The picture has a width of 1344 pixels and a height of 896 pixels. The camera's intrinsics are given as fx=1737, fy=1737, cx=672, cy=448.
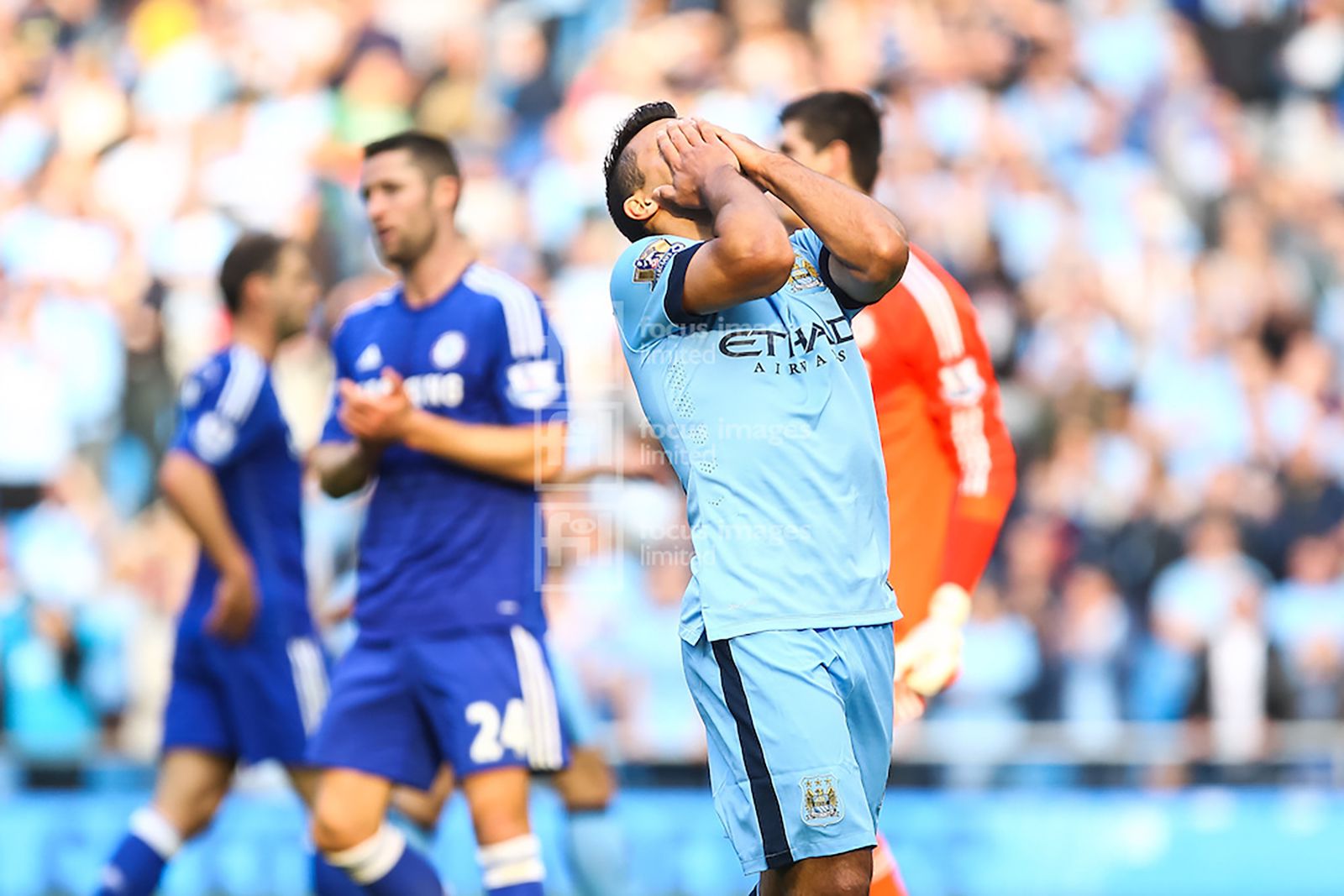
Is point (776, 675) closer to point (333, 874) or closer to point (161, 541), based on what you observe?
point (333, 874)

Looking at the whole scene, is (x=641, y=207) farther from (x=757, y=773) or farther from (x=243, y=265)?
(x=243, y=265)

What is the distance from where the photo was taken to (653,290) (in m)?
3.67

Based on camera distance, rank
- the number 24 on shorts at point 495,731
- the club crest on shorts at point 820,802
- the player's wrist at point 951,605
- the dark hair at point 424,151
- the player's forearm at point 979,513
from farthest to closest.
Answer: the dark hair at point 424,151, the number 24 on shorts at point 495,731, the player's forearm at point 979,513, the player's wrist at point 951,605, the club crest on shorts at point 820,802

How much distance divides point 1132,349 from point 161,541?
5.88 meters

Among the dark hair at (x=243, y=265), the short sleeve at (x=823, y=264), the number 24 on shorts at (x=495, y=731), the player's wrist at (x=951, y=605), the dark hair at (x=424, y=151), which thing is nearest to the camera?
the short sleeve at (x=823, y=264)

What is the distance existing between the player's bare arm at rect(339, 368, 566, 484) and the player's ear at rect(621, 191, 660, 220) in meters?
1.34

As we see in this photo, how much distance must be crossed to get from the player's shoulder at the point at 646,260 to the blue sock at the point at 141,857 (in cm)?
333

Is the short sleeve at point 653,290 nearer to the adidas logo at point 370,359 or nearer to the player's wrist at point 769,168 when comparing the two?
the player's wrist at point 769,168

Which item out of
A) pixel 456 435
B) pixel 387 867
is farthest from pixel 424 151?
pixel 387 867

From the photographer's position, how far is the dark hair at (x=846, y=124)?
5.09 m

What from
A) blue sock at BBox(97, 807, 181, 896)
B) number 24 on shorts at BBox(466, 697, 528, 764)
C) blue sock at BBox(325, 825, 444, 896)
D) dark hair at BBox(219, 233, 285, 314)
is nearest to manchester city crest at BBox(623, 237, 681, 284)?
number 24 on shorts at BBox(466, 697, 528, 764)

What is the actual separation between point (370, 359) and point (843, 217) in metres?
2.28

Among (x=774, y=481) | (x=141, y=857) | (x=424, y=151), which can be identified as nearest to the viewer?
(x=774, y=481)

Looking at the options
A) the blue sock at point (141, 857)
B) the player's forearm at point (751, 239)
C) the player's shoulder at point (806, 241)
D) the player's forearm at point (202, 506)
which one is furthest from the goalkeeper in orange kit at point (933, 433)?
the blue sock at point (141, 857)
